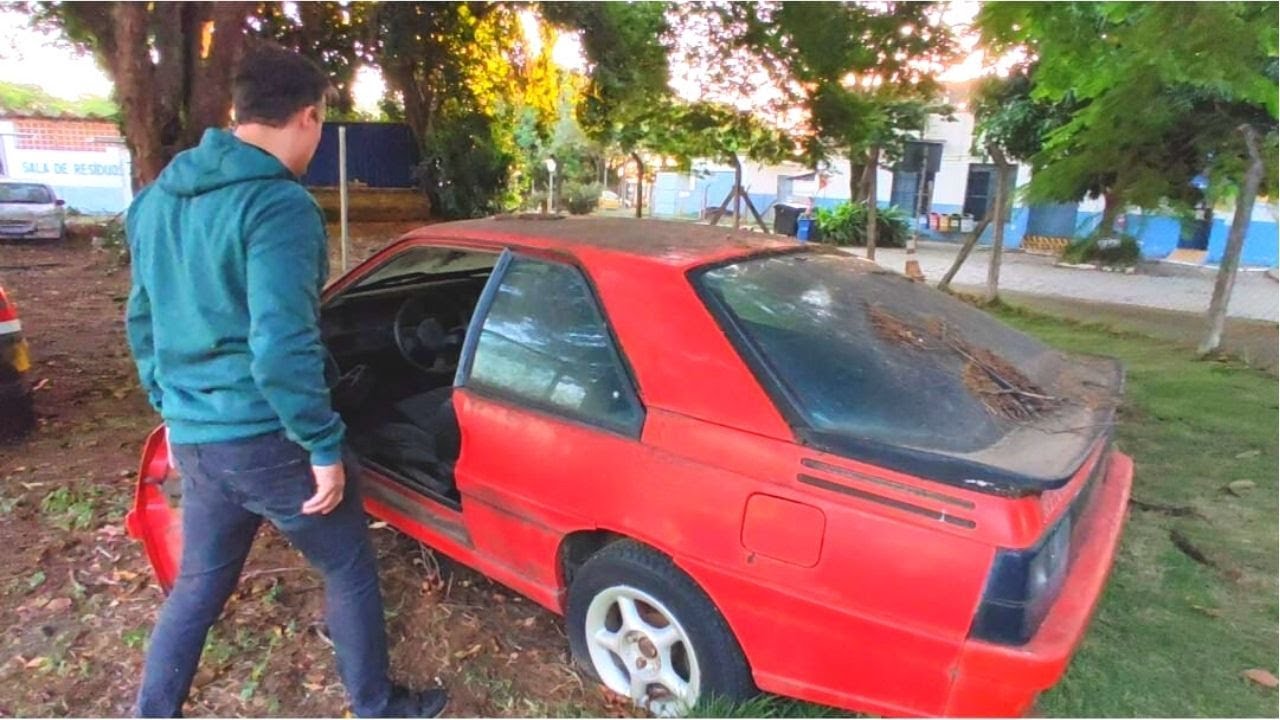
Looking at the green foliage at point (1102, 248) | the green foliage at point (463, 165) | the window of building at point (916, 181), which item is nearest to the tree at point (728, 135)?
the green foliage at point (1102, 248)

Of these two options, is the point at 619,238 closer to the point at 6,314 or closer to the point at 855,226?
the point at 6,314

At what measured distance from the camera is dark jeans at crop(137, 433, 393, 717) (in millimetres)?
2096

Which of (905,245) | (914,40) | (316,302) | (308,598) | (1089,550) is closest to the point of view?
(316,302)

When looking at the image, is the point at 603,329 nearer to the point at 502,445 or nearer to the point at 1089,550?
the point at 502,445

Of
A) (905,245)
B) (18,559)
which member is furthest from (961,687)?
(905,245)

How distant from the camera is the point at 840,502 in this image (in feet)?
6.50

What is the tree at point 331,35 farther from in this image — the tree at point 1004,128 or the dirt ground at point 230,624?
the dirt ground at point 230,624

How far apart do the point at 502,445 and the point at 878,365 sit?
1135 mm

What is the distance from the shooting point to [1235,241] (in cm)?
827

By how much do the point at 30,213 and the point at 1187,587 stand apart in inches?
695

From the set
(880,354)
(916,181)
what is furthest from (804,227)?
(880,354)

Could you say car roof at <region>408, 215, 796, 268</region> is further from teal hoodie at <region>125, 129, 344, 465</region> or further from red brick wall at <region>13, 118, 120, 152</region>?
red brick wall at <region>13, 118, 120, 152</region>

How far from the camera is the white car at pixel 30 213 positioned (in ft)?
48.6

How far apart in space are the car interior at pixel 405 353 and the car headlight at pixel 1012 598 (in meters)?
1.87
